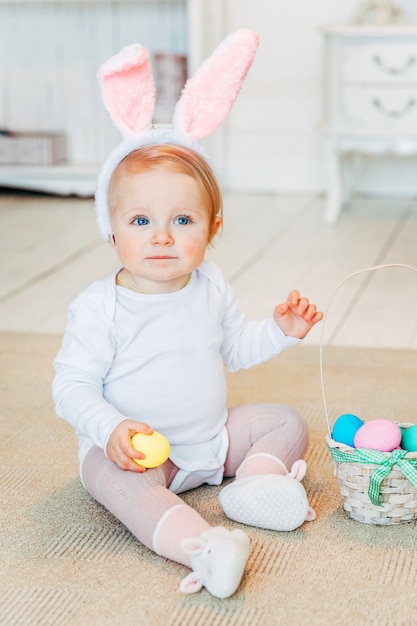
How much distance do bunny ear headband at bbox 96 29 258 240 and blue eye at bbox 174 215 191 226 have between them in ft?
0.31

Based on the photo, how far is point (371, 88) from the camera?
2.84 meters

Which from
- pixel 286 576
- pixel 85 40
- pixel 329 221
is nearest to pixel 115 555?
pixel 286 576

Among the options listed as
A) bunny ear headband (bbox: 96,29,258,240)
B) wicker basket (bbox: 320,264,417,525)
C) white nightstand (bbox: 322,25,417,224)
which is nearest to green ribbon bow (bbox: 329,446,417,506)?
wicker basket (bbox: 320,264,417,525)

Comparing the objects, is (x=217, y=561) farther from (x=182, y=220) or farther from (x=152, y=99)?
(x=152, y=99)

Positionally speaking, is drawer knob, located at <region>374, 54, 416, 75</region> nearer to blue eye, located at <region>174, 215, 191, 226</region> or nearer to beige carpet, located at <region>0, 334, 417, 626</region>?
beige carpet, located at <region>0, 334, 417, 626</region>

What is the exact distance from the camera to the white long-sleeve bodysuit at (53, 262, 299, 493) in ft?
3.86

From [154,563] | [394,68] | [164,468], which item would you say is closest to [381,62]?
[394,68]

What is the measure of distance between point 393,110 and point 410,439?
6.18ft

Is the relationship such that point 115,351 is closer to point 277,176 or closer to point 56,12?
point 277,176

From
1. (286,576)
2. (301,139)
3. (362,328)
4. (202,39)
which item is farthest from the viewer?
(301,139)

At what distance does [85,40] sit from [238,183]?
770mm

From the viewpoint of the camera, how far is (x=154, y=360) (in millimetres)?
1190

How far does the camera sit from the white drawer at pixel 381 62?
280 cm

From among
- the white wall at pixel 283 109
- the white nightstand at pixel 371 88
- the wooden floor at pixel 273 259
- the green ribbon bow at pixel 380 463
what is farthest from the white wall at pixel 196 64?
the green ribbon bow at pixel 380 463
